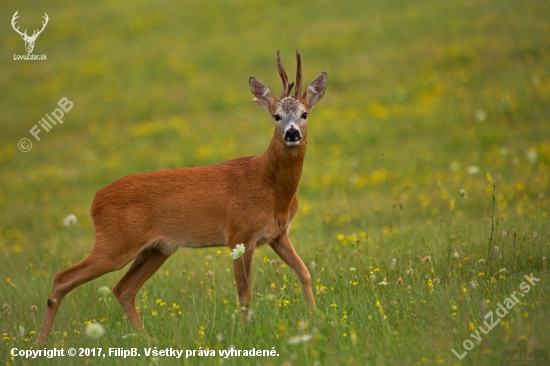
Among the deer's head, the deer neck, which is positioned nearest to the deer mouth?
the deer's head

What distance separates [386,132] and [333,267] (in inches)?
348

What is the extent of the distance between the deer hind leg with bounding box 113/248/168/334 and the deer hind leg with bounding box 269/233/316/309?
1219 mm

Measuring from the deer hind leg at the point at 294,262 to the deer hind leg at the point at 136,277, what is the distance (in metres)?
1.22

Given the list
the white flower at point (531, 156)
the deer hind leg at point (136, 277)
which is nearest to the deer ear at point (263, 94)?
the deer hind leg at point (136, 277)

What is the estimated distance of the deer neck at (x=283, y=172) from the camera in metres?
6.54

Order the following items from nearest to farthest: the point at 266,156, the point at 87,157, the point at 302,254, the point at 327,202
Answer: the point at 266,156 → the point at 302,254 → the point at 327,202 → the point at 87,157

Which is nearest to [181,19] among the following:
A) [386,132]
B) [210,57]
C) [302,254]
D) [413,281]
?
[210,57]

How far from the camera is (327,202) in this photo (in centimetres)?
→ 1215

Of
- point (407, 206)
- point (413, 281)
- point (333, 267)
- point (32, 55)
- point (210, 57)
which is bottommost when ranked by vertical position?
point (413, 281)

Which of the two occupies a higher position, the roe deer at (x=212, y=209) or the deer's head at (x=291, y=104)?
the deer's head at (x=291, y=104)

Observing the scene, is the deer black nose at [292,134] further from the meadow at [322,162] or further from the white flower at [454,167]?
the white flower at [454,167]

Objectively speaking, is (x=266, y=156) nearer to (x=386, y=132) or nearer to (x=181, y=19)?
(x=386, y=132)

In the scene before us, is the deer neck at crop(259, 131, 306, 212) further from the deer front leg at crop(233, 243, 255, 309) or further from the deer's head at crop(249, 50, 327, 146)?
the deer front leg at crop(233, 243, 255, 309)

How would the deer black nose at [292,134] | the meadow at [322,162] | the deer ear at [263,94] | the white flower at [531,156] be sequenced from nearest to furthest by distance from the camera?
the meadow at [322,162] < the deer black nose at [292,134] < the deer ear at [263,94] < the white flower at [531,156]
